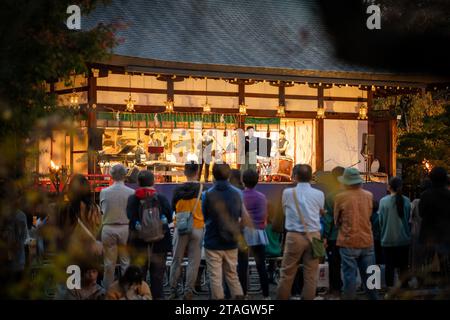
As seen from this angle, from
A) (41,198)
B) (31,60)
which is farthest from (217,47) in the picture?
(41,198)

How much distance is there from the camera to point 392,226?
9578 mm

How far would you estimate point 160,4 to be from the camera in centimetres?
2048

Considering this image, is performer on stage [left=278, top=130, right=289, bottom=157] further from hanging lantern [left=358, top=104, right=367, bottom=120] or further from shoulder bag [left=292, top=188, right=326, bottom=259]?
shoulder bag [left=292, top=188, right=326, bottom=259]

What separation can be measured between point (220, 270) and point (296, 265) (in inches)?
31.1

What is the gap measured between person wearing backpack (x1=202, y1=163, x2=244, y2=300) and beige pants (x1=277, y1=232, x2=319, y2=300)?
0.47 m

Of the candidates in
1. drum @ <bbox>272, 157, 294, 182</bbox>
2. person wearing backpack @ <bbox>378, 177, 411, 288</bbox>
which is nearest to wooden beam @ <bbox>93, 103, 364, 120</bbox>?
drum @ <bbox>272, 157, 294, 182</bbox>

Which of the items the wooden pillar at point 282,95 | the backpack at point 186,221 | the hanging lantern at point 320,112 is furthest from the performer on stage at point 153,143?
the backpack at point 186,221

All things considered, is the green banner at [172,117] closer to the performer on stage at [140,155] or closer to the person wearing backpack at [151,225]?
the performer on stage at [140,155]

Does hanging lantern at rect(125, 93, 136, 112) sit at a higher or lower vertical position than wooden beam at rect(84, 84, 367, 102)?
lower

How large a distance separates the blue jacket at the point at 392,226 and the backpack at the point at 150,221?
9.48ft

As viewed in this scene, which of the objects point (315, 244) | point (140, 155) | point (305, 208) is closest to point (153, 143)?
point (140, 155)

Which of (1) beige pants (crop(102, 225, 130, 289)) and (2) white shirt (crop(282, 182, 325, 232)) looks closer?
(2) white shirt (crop(282, 182, 325, 232))

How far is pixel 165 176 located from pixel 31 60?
12520 millimetres

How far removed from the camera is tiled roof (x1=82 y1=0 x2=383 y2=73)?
18219mm
